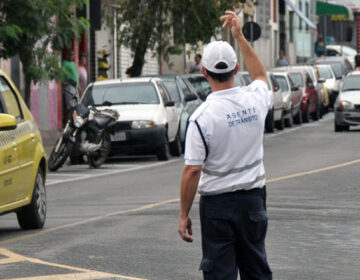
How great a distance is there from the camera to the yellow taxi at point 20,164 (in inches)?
456

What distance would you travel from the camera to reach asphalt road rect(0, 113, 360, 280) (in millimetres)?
9734

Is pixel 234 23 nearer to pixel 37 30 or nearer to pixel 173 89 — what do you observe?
pixel 37 30

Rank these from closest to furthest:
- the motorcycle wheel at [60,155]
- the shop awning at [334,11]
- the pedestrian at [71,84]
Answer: the motorcycle wheel at [60,155]
the pedestrian at [71,84]
the shop awning at [334,11]

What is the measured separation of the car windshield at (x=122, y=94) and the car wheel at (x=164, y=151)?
0.86m

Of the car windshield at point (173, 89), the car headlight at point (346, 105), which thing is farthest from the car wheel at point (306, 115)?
the car windshield at point (173, 89)

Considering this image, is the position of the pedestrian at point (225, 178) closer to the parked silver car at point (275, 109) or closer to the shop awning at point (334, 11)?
the parked silver car at point (275, 109)

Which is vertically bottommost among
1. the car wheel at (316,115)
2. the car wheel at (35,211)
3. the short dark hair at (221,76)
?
the car wheel at (316,115)

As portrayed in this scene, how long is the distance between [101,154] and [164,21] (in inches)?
555

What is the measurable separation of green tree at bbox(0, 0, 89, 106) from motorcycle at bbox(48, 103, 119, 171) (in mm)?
1192

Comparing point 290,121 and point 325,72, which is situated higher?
point 325,72

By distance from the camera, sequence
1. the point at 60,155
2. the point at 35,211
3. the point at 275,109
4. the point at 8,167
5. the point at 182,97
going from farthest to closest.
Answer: the point at 275,109, the point at 182,97, the point at 60,155, the point at 35,211, the point at 8,167

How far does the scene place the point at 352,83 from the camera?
33906mm

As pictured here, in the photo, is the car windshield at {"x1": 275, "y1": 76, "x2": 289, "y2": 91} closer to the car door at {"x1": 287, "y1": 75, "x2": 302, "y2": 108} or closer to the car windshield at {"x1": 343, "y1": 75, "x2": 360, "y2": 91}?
the car door at {"x1": 287, "y1": 75, "x2": 302, "y2": 108}

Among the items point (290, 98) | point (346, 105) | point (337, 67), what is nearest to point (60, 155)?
point (346, 105)
